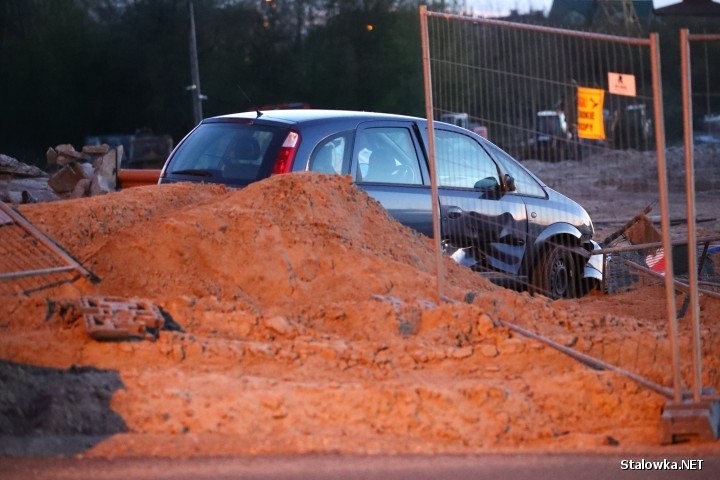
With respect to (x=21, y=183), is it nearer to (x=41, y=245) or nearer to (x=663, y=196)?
(x=41, y=245)

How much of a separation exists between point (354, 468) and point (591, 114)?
3103mm

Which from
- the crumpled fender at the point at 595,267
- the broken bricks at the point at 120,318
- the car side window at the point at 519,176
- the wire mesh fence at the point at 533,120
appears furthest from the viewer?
the crumpled fender at the point at 595,267

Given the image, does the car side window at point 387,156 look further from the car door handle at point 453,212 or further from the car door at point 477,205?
the car door handle at point 453,212

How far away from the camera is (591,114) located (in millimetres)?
7453

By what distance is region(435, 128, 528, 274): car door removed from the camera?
32.2 feet

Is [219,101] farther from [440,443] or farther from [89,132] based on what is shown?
[440,443]

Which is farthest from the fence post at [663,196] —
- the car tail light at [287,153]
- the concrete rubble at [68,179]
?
the concrete rubble at [68,179]

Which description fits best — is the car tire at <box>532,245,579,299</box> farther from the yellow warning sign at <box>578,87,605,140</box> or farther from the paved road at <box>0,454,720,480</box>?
the paved road at <box>0,454,720,480</box>

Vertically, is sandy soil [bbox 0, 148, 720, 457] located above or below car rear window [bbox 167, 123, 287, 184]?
below

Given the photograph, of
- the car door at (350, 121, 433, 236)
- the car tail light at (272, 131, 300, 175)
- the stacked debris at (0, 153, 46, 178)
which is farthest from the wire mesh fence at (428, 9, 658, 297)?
the stacked debris at (0, 153, 46, 178)

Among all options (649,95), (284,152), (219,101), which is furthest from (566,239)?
(219,101)

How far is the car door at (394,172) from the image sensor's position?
991 cm

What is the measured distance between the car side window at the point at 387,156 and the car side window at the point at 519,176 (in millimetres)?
818

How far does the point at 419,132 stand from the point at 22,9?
38.0m
